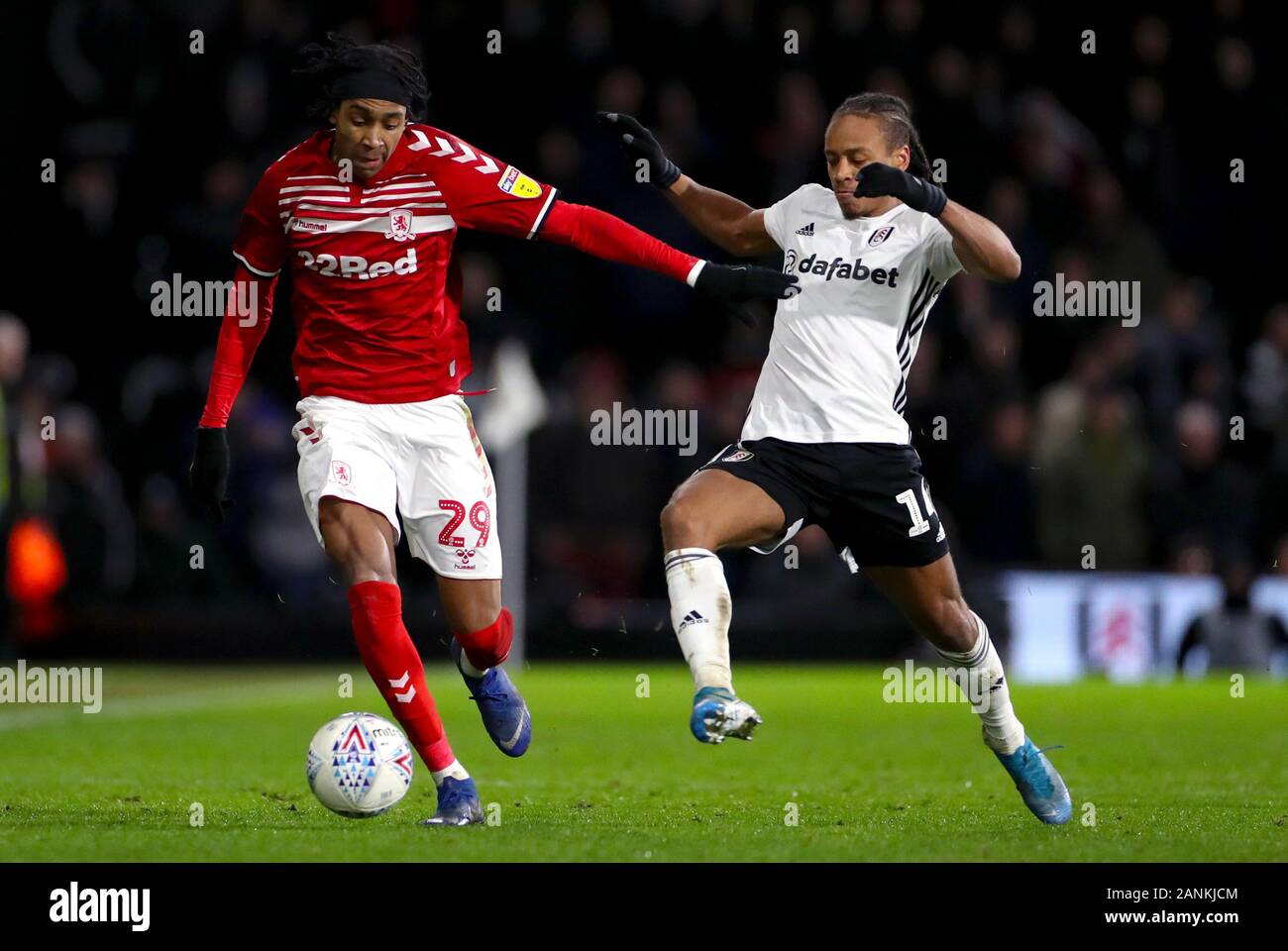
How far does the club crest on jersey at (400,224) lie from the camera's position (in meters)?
7.18

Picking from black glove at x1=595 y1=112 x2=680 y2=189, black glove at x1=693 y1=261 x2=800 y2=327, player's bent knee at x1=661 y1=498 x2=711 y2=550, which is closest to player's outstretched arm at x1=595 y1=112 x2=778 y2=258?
black glove at x1=595 y1=112 x2=680 y2=189

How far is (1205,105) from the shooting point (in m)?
16.9

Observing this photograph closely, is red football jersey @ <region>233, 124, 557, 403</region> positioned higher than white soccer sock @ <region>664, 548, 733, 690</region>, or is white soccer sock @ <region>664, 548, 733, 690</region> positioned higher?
red football jersey @ <region>233, 124, 557, 403</region>

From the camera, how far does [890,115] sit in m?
7.04

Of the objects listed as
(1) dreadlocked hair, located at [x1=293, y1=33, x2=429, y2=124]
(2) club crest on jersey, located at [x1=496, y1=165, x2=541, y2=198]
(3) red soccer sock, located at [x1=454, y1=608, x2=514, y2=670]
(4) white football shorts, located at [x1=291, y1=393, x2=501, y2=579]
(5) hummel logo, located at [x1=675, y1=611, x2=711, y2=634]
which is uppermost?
(1) dreadlocked hair, located at [x1=293, y1=33, x2=429, y2=124]

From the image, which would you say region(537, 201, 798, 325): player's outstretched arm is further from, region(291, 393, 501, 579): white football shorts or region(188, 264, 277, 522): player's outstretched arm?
region(188, 264, 277, 522): player's outstretched arm

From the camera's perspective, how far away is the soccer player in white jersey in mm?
6746

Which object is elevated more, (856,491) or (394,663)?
(856,491)

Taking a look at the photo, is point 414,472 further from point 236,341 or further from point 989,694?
point 989,694

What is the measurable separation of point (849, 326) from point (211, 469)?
7.96 feet

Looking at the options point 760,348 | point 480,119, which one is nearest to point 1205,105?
Result: point 760,348

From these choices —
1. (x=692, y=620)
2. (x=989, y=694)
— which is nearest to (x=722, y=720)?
(x=692, y=620)

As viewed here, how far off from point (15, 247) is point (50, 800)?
9.97m

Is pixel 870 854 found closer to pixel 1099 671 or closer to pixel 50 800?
pixel 50 800
